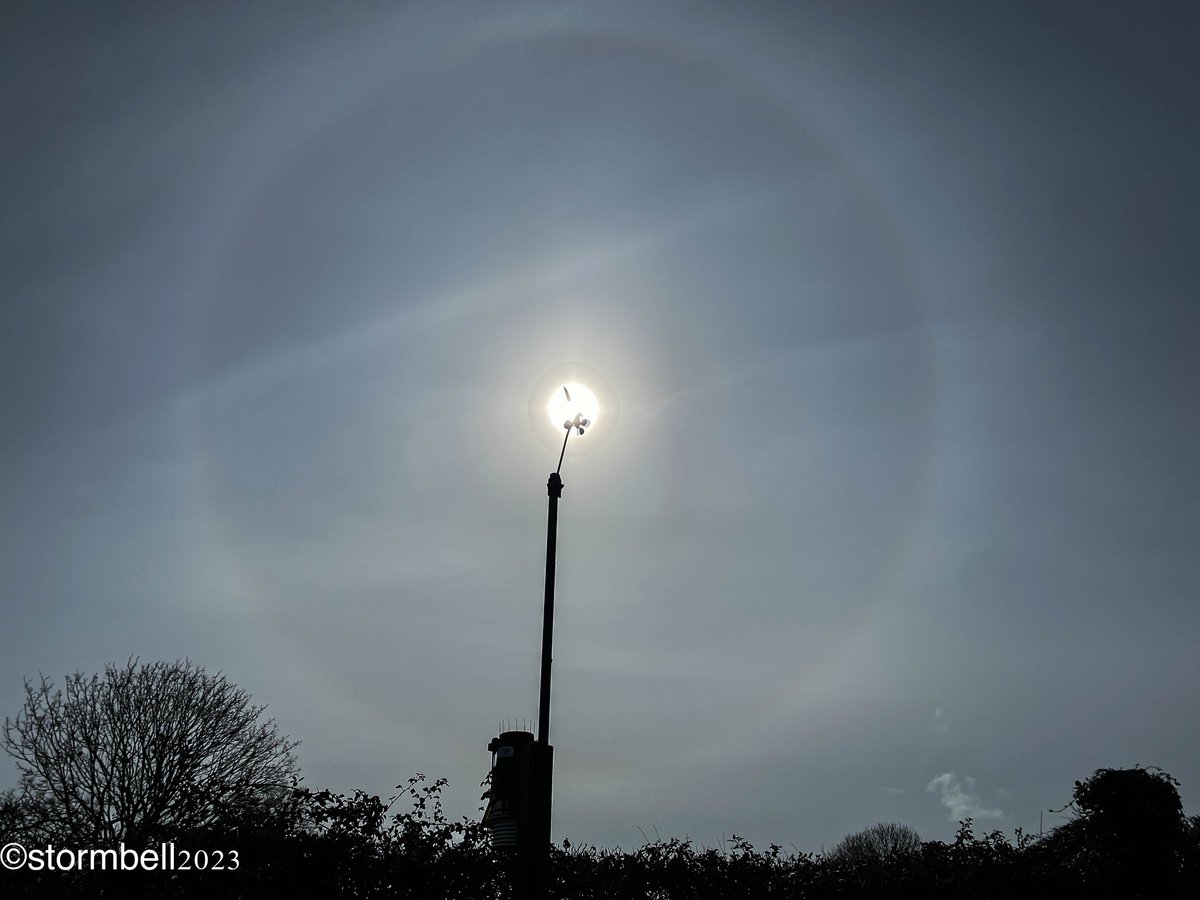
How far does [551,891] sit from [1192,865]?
45.5 feet

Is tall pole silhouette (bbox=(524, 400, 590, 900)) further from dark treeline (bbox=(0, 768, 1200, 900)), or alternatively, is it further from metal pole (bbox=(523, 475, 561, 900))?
dark treeline (bbox=(0, 768, 1200, 900))

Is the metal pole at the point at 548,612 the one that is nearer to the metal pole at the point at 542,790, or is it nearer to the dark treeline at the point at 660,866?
the metal pole at the point at 542,790

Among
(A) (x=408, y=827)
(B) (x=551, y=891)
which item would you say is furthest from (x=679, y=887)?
(A) (x=408, y=827)

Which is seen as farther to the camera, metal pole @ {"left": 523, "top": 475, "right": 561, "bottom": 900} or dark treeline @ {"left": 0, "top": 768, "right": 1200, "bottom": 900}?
dark treeline @ {"left": 0, "top": 768, "right": 1200, "bottom": 900}

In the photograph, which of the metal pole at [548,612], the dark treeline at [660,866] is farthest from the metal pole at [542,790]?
the dark treeline at [660,866]

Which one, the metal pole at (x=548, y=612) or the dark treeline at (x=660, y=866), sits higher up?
the metal pole at (x=548, y=612)

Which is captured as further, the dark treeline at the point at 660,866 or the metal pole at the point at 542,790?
the dark treeline at the point at 660,866

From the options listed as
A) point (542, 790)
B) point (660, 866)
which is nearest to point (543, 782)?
point (542, 790)

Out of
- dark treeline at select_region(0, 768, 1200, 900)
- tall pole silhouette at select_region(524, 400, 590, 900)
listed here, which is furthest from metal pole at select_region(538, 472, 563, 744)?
dark treeline at select_region(0, 768, 1200, 900)

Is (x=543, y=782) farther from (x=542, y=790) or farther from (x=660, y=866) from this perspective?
(x=660, y=866)

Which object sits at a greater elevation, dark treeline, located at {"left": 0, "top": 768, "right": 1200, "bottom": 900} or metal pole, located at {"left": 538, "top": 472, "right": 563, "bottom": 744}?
metal pole, located at {"left": 538, "top": 472, "right": 563, "bottom": 744}

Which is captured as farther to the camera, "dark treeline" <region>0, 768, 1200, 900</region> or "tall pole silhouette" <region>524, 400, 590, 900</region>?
"dark treeline" <region>0, 768, 1200, 900</region>

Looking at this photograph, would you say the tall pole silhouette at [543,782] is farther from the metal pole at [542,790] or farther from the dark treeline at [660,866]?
the dark treeline at [660,866]

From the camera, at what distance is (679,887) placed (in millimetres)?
20672
